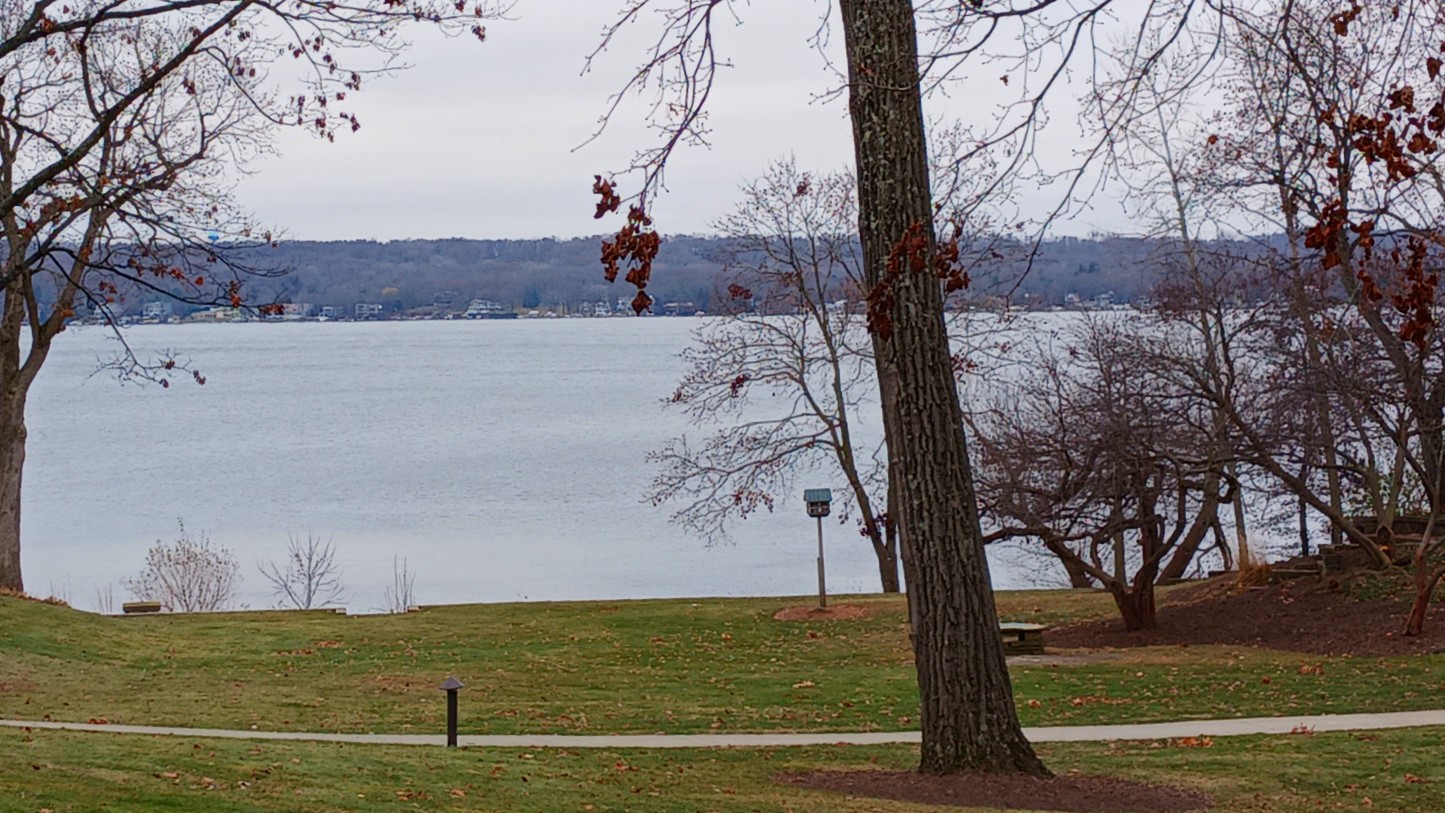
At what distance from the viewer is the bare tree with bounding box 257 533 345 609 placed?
39.8 m

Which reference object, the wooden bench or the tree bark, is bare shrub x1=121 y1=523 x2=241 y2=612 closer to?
the wooden bench

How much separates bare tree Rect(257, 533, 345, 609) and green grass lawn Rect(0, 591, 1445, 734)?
14843 millimetres

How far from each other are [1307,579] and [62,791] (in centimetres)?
1828

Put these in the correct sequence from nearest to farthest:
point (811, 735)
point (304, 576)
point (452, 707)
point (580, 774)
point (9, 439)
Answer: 1. point (580, 774)
2. point (452, 707)
3. point (811, 735)
4. point (9, 439)
5. point (304, 576)

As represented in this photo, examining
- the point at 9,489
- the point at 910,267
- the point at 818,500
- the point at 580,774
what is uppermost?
the point at 9,489

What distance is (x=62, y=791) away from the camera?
8.10 meters

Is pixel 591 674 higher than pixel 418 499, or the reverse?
pixel 418 499

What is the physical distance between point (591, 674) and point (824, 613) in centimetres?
651

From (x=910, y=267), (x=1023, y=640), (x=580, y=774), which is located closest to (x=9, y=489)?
(x=1023, y=640)

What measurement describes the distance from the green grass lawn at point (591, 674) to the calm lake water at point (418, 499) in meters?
4.41

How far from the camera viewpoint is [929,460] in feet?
33.6

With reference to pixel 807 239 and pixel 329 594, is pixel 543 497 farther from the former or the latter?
pixel 807 239

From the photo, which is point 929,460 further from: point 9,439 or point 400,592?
point 400,592

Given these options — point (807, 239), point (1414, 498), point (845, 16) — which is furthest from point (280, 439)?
point (845, 16)
